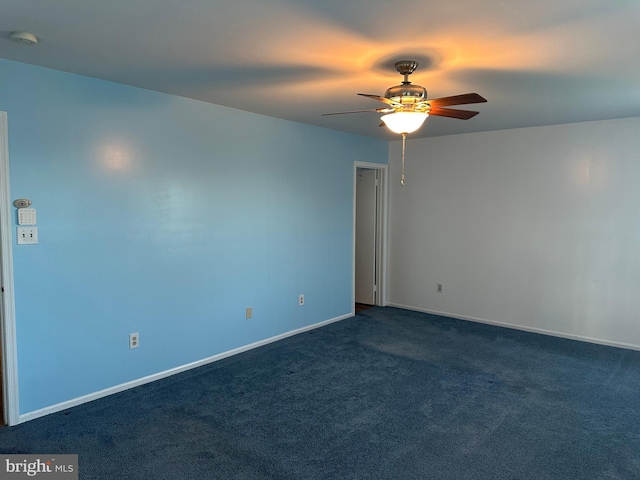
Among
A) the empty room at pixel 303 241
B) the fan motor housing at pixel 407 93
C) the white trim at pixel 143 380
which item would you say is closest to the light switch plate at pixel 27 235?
the empty room at pixel 303 241

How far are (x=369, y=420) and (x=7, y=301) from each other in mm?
2515

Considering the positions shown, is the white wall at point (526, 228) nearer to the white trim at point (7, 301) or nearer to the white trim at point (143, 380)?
the white trim at point (143, 380)

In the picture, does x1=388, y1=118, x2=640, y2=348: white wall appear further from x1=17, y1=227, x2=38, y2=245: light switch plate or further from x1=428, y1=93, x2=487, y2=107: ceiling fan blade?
x1=17, y1=227, x2=38, y2=245: light switch plate

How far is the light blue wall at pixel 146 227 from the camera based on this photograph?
9.36ft

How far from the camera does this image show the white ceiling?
1.91 m

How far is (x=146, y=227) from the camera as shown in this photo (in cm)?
341

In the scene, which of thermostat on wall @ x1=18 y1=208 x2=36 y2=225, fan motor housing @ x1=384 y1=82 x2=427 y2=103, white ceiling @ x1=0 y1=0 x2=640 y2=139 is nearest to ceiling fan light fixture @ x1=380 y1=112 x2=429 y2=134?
fan motor housing @ x1=384 y1=82 x2=427 y2=103

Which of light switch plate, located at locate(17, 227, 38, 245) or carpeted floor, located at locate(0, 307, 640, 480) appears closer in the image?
carpeted floor, located at locate(0, 307, 640, 480)

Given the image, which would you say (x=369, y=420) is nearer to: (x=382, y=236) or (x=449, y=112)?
(x=449, y=112)

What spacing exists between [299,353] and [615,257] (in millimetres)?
3432

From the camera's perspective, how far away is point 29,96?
9.07 feet

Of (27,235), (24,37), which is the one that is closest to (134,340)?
(27,235)

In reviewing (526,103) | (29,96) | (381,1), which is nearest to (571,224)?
(526,103)

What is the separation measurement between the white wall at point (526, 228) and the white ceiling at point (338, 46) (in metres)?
1.05
